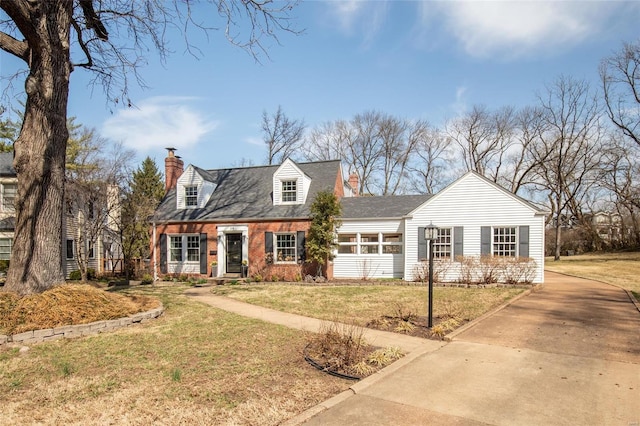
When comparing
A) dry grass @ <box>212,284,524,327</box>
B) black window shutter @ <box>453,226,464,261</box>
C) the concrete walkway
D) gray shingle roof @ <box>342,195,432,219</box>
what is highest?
gray shingle roof @ <box>342,195,432,219</box>

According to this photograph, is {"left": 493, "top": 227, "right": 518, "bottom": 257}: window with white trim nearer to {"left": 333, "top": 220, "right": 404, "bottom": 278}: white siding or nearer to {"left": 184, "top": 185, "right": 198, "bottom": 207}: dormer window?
{"left": 333, "top": 220, "right": 404, "bottom": 278}: white siding

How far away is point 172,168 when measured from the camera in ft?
73.0

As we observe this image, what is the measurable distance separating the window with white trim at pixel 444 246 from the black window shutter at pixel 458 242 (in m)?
0.22

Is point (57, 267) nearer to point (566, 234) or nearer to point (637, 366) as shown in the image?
point (637, 366)

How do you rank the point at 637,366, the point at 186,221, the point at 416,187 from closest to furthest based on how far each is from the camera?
the point at 637,366, the point at 186,221, the point at 416,187

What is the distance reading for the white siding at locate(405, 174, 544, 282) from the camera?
16.0 m

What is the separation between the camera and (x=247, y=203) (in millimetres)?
20875

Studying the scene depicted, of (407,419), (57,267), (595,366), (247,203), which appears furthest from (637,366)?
(247,203)

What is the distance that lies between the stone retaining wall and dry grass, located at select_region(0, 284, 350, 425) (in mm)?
301

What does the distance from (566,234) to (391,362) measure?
46714mm

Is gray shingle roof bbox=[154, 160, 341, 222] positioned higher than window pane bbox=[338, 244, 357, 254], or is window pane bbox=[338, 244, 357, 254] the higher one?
gray shingle roof bbox=[154, 160, 341, 222]

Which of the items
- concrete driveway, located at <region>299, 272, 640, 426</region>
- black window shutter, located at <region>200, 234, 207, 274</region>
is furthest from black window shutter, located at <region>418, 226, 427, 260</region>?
black window shutter, located at <region>200, 234, 207, 274</region>

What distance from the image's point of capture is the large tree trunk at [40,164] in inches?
329

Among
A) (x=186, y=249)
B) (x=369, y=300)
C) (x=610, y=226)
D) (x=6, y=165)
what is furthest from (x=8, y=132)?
(x=610, y=226)
